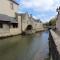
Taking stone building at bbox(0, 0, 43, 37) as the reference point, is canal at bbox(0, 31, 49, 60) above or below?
below

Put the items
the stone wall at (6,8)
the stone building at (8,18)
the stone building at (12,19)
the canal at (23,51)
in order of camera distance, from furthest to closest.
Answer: the stone wall at (6,8) < the stone building at (12,19) < the stone building at (8,18) < the canal at (23,51)

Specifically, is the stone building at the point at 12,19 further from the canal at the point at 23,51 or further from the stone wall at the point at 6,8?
the canal at the point at 23,51

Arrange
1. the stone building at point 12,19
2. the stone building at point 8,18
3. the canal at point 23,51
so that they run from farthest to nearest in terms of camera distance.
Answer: the stone building at point 12,19 < the stone building at point 8,18 < the canal at point 23,51

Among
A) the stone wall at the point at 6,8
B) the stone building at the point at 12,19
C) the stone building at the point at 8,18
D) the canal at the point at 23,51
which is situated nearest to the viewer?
the canal at the point at 23,51

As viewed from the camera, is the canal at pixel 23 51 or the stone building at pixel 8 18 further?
the stone building at pixel 8 18

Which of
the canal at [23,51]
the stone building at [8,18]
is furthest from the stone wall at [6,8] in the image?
the canal at [23,51]

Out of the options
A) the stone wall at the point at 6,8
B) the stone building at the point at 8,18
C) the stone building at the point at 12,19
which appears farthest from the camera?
the stone wall at the point at 6,8

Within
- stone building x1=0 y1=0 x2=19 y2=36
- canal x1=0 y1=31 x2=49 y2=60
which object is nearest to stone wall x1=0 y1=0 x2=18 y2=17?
stone building x1=0 y1=0 x2=19 y2=36

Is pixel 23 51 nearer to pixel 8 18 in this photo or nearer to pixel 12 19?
pixel 8 18

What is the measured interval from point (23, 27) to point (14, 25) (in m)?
3.22

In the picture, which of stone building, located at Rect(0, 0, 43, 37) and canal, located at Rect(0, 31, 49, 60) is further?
stone building, located at Rect(0, 0, 43, 37)

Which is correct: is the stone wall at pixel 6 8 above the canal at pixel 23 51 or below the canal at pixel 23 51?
above

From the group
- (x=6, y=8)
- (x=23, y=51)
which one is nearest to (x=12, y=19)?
(x=6, y=8)

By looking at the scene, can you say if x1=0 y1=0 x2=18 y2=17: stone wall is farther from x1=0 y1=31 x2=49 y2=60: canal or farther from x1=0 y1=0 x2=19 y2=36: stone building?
x1=0 y1=31 x2=49 y2=60: canal
